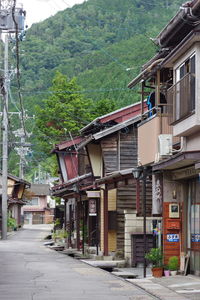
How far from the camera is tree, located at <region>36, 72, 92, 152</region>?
220 feet

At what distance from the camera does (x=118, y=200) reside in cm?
3359

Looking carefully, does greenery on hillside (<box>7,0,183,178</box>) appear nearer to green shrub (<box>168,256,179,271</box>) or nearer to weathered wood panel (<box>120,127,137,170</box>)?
weathered wood panel (<box>120,127,137,170</box>)

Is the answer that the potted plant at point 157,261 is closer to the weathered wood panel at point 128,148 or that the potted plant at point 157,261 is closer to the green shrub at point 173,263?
the green shrub at point 173,263

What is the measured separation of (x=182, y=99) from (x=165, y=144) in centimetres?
241

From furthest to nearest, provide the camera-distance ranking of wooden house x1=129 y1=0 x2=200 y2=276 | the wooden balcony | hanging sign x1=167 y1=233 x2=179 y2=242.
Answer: hanging sign x1=167 y1=233 x2=179 y2=242 < wooden house x1=129 y1=0 x2=200 y2=276 < the wooden balcony

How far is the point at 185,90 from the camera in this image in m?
19.7

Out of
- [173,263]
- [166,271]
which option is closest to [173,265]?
[173,263]

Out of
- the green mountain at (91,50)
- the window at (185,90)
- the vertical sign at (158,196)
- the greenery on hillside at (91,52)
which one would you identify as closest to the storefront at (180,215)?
the vertical sign at (158,196)

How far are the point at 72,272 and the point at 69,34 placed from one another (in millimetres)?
49099

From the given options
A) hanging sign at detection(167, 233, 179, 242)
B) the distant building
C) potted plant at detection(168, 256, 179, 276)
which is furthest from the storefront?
the distant building

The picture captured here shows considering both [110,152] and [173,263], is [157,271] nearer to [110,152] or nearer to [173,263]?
[173,263]

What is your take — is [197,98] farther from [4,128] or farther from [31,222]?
[31,222]

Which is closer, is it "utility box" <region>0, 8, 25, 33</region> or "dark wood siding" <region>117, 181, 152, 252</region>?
"utility box" <region>0, 8, 25, 33</region>

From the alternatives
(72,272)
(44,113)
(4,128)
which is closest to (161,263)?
(72,272)
